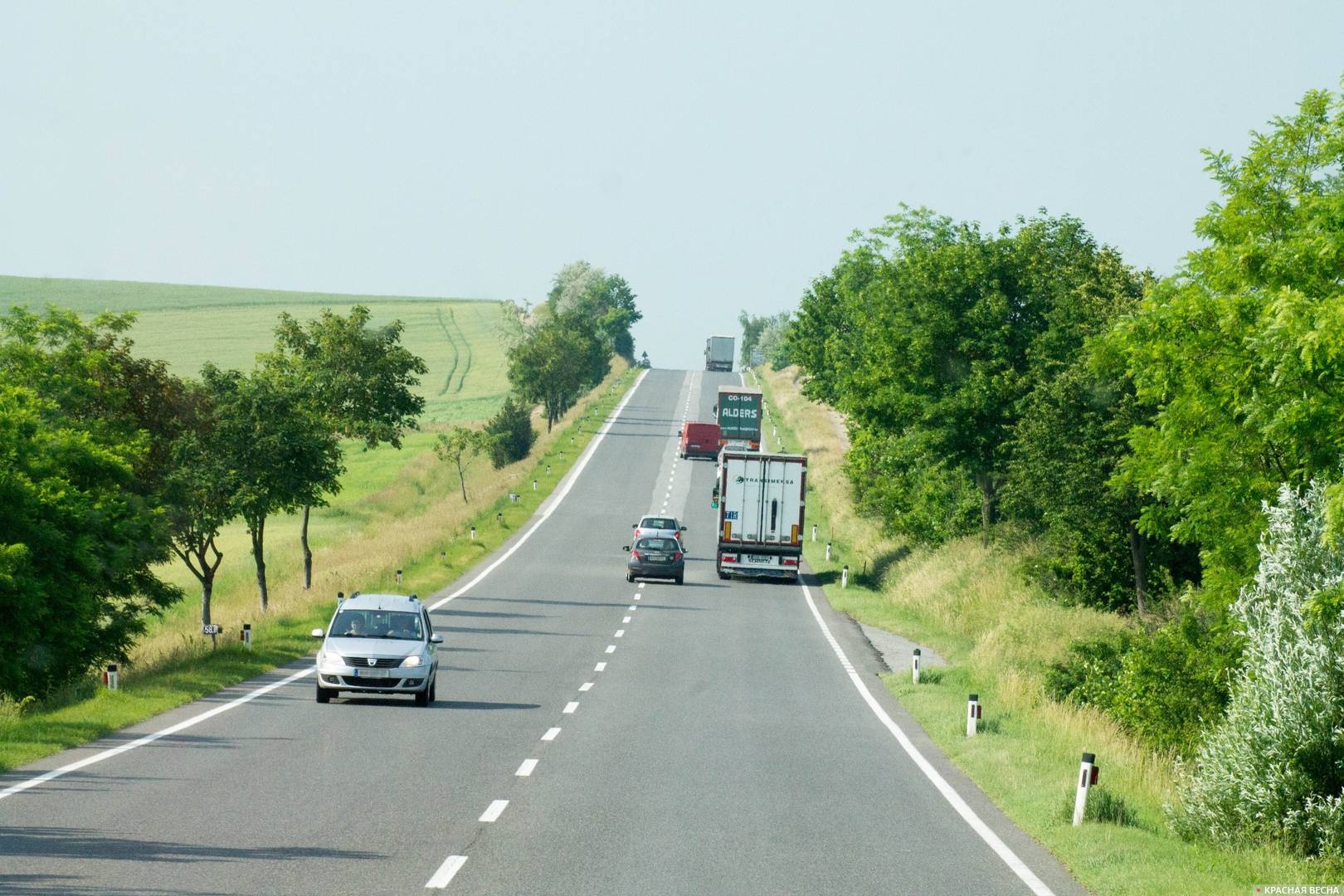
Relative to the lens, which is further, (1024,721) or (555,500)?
(555,500)

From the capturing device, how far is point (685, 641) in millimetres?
31891

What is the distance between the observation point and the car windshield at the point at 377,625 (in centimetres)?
2148

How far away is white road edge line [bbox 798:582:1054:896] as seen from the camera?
10.8 meters

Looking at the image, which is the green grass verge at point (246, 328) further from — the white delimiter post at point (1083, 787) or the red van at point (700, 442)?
the white delimiter post at point (1083, 787)

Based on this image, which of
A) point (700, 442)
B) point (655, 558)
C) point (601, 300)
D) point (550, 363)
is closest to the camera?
point (655, 558)

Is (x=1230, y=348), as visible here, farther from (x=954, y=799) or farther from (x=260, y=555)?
(x=260, y=555)

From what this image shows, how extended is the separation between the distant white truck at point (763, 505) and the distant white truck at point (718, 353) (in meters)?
99.8

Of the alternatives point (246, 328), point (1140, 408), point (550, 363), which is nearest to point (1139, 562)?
point (1140, 408)

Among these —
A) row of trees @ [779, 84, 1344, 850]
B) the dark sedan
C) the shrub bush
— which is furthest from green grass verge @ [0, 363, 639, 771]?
row of trees @ [779, 84, 1344, 850]

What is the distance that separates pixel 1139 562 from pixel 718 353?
112 m

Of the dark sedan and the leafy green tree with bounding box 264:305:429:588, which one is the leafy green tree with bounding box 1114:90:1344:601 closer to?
the dark sedan

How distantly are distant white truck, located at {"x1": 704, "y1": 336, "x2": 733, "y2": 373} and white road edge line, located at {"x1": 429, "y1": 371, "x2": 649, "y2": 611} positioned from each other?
18.1 metres

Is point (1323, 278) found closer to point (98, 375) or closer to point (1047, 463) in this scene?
point (1047, 463)

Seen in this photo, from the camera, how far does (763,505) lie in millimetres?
46281
